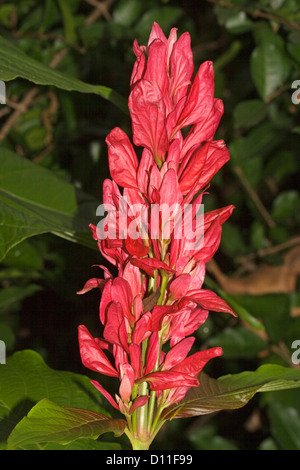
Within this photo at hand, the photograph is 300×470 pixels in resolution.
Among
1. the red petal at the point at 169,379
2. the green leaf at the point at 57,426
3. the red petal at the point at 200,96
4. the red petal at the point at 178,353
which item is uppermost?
the red petal at the point at 200,96

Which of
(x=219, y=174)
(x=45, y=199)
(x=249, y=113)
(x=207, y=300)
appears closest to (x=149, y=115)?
(x=207, y=300)

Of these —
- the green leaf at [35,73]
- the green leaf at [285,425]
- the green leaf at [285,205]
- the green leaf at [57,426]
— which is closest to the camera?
the green leaf at [57,426]

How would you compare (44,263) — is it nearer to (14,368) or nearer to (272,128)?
(14,368)

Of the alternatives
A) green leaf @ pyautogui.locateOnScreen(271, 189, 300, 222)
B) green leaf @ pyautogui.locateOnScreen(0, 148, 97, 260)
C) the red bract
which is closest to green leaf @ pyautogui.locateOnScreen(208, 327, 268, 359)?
green leaf @ pyautogui.locateOnScreen(271, 189, 300, 222)

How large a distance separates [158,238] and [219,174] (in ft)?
2.25

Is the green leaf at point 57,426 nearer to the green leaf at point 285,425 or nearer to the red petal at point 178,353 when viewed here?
the red petal at point 178,353

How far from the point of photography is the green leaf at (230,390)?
1.71 ft

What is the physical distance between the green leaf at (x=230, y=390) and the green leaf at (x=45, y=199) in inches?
7.5

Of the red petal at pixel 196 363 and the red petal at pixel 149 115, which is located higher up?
the red petal at pixel 149 115

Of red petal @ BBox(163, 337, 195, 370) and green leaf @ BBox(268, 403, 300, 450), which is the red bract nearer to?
red petal @ BBox(163, 337, 195, 370)

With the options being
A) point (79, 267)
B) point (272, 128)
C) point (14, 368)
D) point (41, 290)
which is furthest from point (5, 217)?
point (272, 128)

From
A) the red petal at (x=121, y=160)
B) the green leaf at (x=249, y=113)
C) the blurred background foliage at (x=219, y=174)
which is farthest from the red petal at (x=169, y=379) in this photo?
the green leaf at (x=249, y=113)

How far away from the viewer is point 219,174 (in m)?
1.17

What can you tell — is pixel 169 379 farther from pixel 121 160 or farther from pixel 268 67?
pixel 268 67
